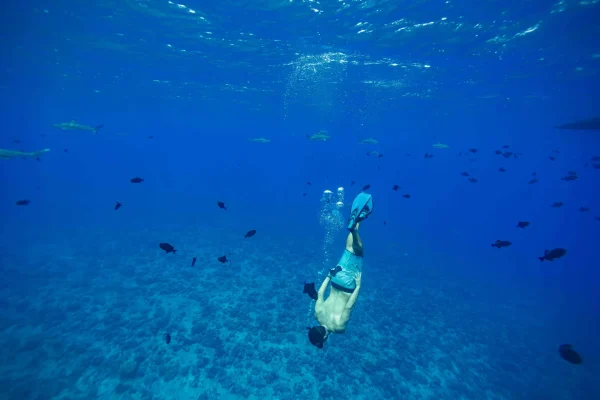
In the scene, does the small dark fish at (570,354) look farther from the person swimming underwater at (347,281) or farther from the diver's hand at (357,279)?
the person swimming underwater at (347,281)

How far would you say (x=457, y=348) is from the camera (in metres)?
12.8

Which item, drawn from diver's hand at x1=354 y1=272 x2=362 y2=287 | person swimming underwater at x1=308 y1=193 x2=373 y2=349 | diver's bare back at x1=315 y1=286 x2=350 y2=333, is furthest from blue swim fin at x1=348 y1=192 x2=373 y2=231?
diver's bare back at x1=315 y1=286 x2=350 y2=333

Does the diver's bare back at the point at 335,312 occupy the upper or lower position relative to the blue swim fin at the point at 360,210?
lower

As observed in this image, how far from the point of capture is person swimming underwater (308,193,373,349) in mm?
5867

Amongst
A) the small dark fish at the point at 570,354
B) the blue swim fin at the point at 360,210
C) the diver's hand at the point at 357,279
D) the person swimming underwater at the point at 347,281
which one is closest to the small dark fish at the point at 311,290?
the person swimming underwater at the point at 347,281

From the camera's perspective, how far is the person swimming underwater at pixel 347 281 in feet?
19.2

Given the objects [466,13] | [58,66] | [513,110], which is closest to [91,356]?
[466,13]

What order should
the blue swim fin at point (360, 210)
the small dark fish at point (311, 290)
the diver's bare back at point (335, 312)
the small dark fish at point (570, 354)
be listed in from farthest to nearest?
the small dark fish at point (311, 290), the small dark fish at point (570, 354), the diver's bare back at point (335, 312), the blue swim fin at point (360, 210)

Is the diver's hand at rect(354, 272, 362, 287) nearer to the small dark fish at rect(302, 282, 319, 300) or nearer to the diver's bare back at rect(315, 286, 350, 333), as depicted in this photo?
the diver's bare back at rect(315, 286, 350, 333)

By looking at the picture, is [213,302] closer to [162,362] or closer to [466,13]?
[162,362]

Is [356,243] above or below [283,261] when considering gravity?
above

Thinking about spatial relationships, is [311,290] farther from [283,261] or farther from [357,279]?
[283,261]

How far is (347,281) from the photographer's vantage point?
20.0ft

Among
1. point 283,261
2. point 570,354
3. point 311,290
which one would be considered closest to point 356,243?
point 311,290
